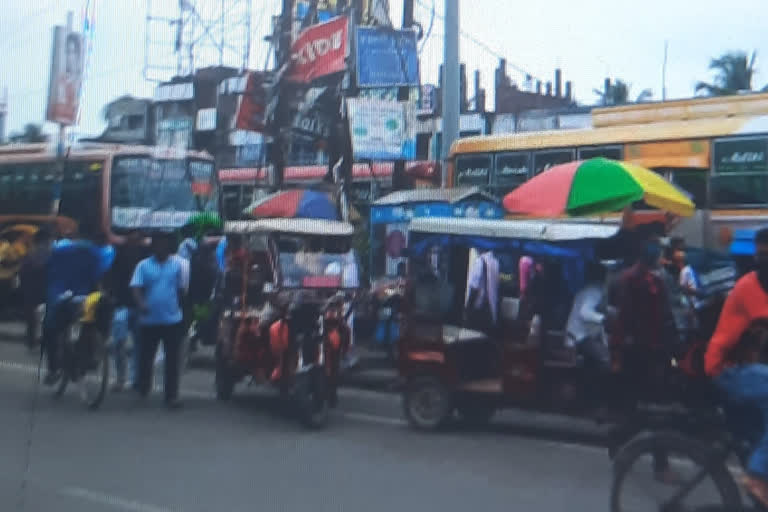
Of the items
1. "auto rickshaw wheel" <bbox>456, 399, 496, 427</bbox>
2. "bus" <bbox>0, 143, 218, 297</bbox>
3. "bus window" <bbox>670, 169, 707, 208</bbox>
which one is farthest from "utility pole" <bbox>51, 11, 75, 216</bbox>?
"bus window" <bbox>670, 169, 707, 208</bbox>

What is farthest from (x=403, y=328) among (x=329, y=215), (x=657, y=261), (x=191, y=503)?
(x=329, y=215)

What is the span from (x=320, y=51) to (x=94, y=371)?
7.76m

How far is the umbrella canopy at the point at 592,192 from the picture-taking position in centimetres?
1084

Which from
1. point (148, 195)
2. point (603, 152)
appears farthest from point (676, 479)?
point (148, 195)

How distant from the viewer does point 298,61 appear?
17.5 metres

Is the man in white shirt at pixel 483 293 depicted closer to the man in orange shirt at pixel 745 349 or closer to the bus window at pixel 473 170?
the bus window at pixel 473 170

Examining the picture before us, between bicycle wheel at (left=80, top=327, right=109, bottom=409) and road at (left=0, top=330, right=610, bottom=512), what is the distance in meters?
0.15

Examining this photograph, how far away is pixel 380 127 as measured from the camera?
15828mm

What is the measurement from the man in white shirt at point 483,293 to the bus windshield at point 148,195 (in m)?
5.82

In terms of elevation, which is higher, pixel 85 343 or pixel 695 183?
pixel 695 183

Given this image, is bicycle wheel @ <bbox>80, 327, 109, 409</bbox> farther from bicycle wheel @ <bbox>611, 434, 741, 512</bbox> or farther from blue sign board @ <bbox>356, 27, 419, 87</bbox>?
blue sign board @ <bbox>356, 27, 419, 87</bbox>

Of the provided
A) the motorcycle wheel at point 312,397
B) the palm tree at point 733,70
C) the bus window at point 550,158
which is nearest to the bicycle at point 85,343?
the motorcycle wheel at point 312,397

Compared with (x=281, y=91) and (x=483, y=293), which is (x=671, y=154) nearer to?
(x=483, y=293)

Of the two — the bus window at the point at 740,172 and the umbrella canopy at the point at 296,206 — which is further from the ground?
the bus window at the point at 740,172
